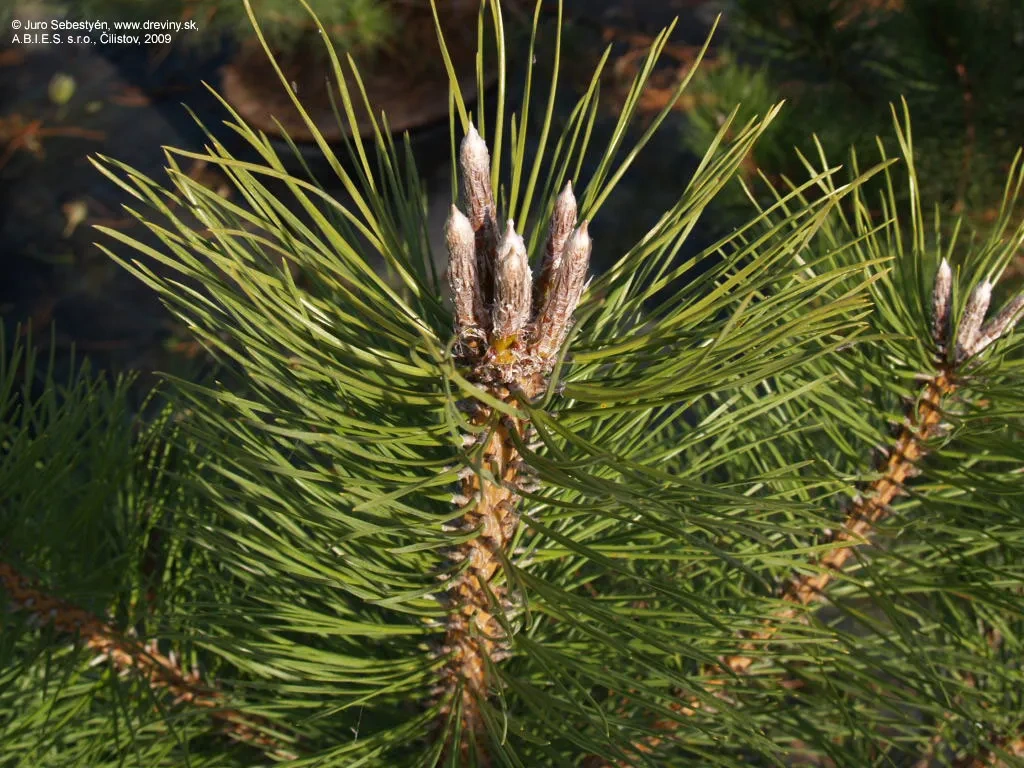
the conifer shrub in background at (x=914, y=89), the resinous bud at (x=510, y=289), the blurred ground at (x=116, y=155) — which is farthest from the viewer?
the blurred ground at (x=116, y=155)

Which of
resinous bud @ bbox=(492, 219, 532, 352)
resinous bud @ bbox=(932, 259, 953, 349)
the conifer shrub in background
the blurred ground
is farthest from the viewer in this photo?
the blurred ground

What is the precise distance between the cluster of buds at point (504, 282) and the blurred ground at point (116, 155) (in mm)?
1161

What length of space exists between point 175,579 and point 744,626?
297 mm

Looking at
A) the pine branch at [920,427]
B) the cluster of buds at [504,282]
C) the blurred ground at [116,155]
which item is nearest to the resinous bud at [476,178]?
the cluster of buds at [504,282]

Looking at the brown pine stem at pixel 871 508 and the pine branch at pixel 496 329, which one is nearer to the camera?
the pine branch at pixel 496 329

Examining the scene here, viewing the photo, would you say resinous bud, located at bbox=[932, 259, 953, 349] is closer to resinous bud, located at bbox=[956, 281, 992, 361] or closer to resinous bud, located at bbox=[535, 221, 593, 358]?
resinous bud, located at bbox=[956, 281, 992, 361]

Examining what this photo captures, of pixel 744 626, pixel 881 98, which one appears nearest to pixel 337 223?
pixel 744 626

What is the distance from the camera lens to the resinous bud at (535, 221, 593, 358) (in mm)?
261

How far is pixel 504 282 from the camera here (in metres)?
0.27

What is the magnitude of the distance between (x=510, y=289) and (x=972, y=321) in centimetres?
19

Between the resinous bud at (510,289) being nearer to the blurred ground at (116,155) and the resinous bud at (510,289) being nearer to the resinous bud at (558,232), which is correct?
the resinous bud at (558,232)

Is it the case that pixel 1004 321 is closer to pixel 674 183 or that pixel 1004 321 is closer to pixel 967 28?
pixel 967 28

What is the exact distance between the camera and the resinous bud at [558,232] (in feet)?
0.92

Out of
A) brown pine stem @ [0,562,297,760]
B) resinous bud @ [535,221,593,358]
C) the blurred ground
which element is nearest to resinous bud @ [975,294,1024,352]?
resinous bud @ [535,221,593,358]
